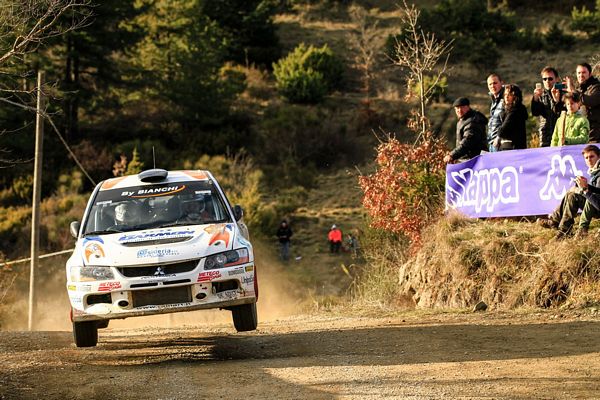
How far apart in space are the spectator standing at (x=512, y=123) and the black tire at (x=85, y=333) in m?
7.41

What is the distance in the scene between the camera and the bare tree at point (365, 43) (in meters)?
57.3

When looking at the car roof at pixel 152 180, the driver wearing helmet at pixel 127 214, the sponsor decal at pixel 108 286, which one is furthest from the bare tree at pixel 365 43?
the sponsor decal at pixel 108 286

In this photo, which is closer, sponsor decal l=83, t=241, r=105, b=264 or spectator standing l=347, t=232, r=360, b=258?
sponsor decal l=83, t=241, r=105, b=264

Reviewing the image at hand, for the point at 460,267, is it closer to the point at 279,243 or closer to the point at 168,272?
the point at 168,272

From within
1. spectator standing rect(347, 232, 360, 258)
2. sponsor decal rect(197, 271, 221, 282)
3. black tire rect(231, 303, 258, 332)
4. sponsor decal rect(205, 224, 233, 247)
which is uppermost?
sponsor decal rect(205, 224, 233, 247)

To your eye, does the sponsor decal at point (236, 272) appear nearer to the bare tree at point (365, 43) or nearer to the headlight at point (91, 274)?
the headlight at point (91, 274)

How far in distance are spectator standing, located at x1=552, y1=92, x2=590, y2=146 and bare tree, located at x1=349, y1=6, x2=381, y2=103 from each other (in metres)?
40.1

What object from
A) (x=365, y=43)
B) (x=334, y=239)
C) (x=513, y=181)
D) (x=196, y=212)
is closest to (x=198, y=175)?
(x=196, y=212)

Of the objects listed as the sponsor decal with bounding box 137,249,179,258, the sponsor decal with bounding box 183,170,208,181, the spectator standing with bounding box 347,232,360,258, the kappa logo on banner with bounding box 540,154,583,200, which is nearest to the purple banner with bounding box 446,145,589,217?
the kappa logo on banner with bounding box 540,154,583,200

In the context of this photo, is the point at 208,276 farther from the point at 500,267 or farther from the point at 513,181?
the point at 513,181

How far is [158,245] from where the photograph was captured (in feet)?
38.4

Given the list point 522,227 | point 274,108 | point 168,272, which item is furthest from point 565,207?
point 274,108

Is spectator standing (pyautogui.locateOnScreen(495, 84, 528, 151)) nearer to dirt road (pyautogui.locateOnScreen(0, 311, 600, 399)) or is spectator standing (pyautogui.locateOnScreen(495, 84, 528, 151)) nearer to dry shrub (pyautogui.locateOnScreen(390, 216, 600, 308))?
dry shrub (pyautogui.locateOnScreen(390, 216, 600, 308))

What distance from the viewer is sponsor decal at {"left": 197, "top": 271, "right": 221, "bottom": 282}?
11492 mm
